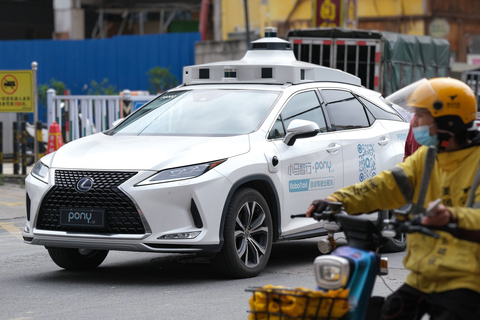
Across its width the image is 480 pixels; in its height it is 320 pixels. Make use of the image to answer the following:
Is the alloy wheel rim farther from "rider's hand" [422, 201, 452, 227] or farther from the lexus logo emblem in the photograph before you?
"rider's hand" [422, 201, 452, 227]

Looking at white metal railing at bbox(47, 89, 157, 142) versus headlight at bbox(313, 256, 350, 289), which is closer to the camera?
headlight at bbox(313, 256, 350, 289)

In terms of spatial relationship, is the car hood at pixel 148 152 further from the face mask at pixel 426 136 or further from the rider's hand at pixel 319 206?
the face mask at pixel 426 136

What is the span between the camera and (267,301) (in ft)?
9.72

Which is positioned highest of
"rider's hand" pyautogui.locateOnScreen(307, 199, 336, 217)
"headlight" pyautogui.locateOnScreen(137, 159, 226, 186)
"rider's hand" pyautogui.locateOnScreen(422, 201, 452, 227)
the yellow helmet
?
the yellow helmet

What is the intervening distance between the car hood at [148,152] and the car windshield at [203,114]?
26 cm

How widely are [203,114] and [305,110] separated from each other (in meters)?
0.96

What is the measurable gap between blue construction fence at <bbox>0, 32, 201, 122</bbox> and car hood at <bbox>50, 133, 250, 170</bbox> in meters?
27.8

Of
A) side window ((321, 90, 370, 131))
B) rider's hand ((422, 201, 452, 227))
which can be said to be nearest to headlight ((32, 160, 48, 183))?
side window ((321, 90, 370, 131))

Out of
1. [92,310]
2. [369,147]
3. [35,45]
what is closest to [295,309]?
[92,310]

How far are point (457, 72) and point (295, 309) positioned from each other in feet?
101

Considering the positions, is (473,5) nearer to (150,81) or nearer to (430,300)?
(150,81)

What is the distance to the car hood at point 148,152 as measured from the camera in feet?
20.9

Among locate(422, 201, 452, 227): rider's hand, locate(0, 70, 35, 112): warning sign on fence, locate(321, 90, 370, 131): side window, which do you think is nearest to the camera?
Answer: locate(422, 201, 452, 227): rider's hand

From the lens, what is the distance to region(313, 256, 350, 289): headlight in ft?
9.78
